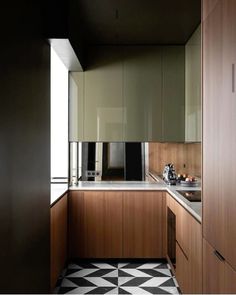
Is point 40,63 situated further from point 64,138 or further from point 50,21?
point 64,138

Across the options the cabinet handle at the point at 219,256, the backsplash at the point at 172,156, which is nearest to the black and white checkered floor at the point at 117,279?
the backsplash at the point at 172,156

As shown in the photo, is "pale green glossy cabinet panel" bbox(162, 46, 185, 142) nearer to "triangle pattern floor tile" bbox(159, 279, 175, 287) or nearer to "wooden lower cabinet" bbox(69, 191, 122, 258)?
"wooden lower cabinet" bbox(69, 191, 122, 258)

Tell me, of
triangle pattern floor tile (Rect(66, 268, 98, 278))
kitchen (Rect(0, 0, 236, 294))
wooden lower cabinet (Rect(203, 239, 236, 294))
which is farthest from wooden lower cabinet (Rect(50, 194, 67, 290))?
wooden lower cabinet (Rect(203, 239, 236, 294))

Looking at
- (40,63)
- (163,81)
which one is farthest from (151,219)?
(40,63)

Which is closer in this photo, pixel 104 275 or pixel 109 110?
pixel 104 275

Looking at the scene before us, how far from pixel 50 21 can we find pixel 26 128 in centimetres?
110

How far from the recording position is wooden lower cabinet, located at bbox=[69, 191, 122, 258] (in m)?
4.18

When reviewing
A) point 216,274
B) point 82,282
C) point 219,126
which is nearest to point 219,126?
point 219,126

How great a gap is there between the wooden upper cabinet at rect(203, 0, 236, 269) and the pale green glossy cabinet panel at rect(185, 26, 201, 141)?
1676mm

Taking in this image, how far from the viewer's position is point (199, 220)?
7.56ft

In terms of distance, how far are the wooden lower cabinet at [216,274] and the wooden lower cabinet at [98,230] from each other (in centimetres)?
216

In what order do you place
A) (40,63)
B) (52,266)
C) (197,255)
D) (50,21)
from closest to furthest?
1. (197,255)
2. (40,63)
3. (50,21)
4. (52,266)

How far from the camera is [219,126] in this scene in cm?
177

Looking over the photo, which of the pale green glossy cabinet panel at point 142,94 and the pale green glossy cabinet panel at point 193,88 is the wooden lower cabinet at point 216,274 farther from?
the pale green glossy cabinet panel at point 142,94
